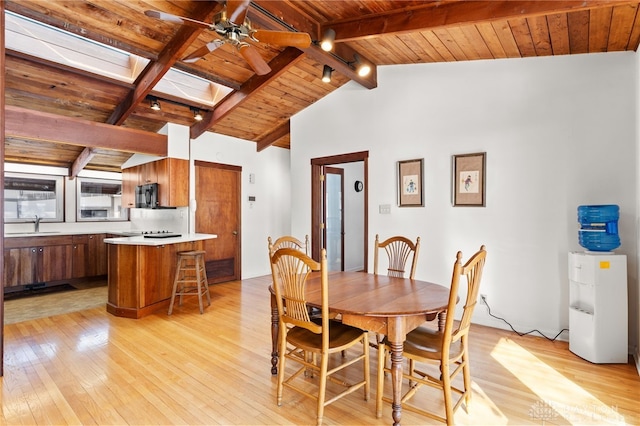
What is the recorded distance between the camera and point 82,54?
3.55 m

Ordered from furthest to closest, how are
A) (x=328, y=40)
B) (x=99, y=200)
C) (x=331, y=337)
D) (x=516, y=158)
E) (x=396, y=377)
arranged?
1. (x=99, y=200)
2. (x=516, y=158)
3. (x=328, y=40)
4. (x=331, y=337)
5. (x=396, y=377)

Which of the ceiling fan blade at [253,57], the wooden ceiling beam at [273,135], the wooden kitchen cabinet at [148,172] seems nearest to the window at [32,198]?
the wooden kitchen cabinet at [148,172]

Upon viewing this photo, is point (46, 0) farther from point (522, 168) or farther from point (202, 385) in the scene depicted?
point (522, 168)

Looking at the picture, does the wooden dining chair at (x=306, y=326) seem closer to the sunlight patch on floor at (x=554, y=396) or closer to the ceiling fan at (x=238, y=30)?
the sunlight patch on floor at (x=554, y=396)

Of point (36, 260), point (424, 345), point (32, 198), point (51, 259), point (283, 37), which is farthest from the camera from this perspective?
point (32, 198)

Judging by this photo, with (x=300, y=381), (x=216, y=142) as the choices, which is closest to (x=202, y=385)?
(x=300, y=381)

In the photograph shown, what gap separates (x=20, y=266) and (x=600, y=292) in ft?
24.5

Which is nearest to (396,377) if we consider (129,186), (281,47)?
(281,47)

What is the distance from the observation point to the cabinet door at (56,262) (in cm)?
530

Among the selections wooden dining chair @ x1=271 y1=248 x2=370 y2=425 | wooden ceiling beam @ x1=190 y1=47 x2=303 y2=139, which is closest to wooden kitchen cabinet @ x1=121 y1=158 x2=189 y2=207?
Answer: wooden ceiling beam @ x1=190 y1=47 x2=303 y2=139

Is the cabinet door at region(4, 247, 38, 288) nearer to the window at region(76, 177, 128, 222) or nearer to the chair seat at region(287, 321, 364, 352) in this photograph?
the window at region(76, 177, 128, 222)

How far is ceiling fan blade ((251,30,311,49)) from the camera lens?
2.42 metres

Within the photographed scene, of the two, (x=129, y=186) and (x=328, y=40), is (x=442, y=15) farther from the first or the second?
(x=129, y=186)

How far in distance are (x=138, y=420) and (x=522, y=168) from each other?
3946 millimetres
